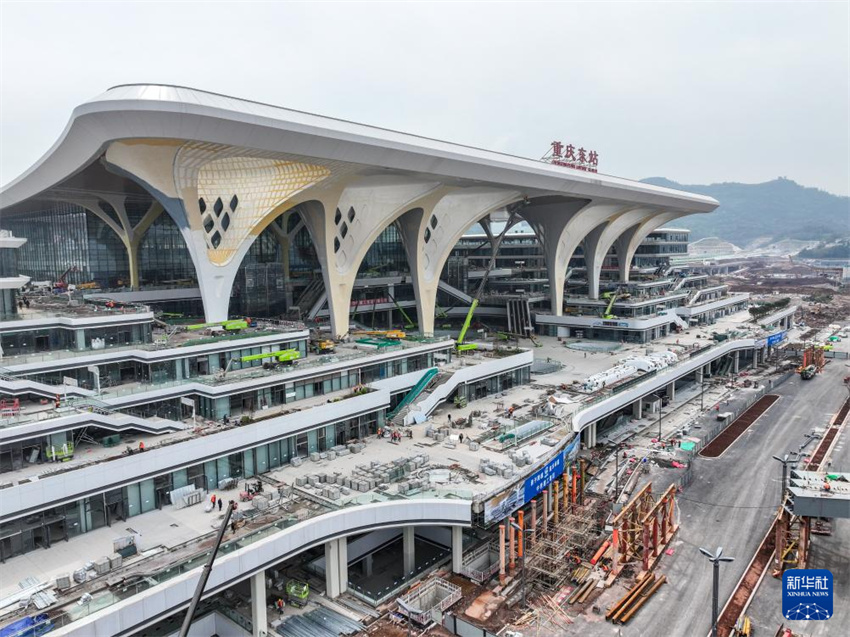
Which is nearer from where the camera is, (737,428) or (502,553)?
(502,553)

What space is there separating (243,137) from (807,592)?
36462 mm

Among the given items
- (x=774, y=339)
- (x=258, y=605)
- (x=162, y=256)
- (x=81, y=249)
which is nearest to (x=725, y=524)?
(x=258, y=605)

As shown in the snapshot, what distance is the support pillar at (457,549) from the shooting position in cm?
2678

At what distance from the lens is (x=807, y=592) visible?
18.5m

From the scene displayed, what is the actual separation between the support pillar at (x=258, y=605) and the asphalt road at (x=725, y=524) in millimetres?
12375

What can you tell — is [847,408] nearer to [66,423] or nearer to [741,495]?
[741,495]

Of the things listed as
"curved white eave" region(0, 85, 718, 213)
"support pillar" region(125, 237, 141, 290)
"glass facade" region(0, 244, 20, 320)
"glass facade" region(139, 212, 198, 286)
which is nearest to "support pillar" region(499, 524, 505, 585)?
"curved white eave" region(0, 85, 718, 213)

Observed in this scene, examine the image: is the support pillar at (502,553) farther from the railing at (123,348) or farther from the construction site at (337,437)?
the railing at (123,348)

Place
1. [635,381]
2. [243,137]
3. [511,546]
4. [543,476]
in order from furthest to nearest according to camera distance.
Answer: [635,381] → [243,137] → [543,476] → [511,546]

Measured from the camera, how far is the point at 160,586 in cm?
1909

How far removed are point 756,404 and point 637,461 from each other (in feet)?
74.5

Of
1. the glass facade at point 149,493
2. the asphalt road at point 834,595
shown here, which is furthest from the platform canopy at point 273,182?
the asphalt road at point 834,595

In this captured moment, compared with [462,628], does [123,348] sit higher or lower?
higher

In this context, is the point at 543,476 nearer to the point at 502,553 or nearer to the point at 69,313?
the point at 502,553
